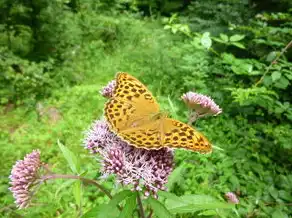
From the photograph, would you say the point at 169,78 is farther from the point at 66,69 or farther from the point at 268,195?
the point at 268,195

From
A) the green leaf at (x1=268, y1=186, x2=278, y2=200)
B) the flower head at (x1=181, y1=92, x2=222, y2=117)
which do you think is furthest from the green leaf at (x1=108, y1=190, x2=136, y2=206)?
the green leaf at (x1=268, y1=186, x2=278, y2=200)

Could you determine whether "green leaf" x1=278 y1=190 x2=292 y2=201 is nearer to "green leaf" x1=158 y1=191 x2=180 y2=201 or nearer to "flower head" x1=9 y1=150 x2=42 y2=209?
"green leaf" x1=158 y1=191 x2=180 y2=201

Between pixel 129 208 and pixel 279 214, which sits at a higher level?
pixel 129 208

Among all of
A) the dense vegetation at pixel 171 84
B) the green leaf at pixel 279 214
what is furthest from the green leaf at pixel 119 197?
the green leaf at pixel 279 214

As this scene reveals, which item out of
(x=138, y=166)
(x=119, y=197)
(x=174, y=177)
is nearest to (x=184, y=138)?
(x=138, y=166)

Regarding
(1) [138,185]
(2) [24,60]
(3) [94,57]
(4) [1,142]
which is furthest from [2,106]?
(1) [138,185]

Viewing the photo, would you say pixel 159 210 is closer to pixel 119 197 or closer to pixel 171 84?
pixel 119 197
